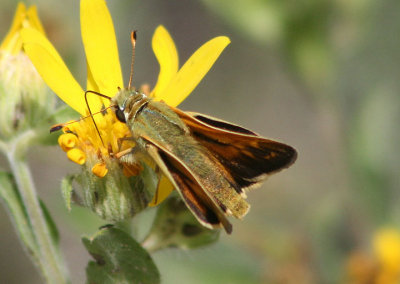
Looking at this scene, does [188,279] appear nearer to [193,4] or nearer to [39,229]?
[39,229]

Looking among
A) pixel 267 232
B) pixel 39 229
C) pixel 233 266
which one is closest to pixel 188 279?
pixel 233 266

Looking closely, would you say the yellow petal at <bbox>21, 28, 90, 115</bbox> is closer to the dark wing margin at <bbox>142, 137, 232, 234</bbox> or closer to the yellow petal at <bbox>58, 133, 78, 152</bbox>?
the yellow petal at <bbox>58, 133, 78, 152</bbox>

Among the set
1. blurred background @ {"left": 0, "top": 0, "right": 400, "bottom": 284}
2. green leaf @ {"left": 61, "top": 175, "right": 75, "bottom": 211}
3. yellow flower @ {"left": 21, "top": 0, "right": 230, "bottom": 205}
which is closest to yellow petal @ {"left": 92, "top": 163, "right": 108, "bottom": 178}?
yellow flower @ {"left": 21, "top": 0, "right": 230, "bottom": 205}

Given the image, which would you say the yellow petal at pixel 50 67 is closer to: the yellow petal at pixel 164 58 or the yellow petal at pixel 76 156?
the yellow petal at pixel 76 156

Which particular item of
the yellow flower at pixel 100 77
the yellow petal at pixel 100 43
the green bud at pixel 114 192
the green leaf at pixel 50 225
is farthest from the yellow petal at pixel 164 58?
the green leaf at pixel 50 225

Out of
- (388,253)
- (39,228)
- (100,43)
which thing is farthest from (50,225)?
(388,253)
